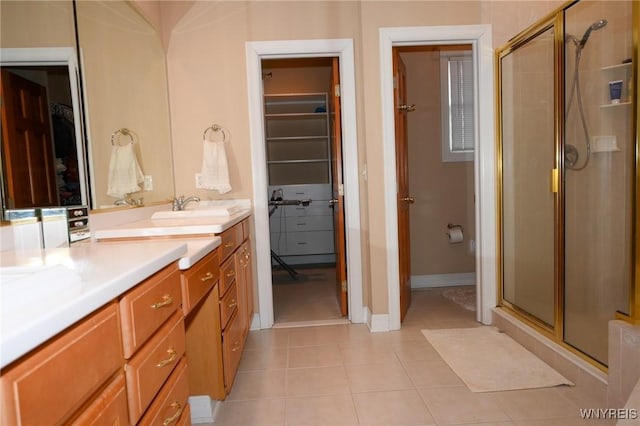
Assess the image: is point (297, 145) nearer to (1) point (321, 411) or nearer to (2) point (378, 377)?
(2) point (378, 377)

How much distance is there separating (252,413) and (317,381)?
0.42 metres

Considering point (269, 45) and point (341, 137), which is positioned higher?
point (269, 45)

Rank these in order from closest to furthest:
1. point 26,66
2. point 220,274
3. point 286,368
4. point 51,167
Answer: point 26,66 → point 51,167 → point 220,274 → point 286,368

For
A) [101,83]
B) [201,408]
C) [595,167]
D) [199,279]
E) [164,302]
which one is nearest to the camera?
[164,302]

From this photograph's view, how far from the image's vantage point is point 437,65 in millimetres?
3900

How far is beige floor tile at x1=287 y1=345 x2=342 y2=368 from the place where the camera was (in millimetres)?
2438

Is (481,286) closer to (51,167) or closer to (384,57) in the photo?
(384,57)

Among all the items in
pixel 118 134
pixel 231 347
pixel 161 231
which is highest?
pixel 118 134

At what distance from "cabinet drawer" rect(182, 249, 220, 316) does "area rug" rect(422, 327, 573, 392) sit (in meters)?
1.42

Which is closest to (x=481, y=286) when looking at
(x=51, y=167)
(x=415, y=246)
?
(x=415, y=246)

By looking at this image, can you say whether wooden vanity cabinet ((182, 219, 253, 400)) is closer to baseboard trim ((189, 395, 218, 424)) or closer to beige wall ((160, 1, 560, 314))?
baseboard trim ((189, 395, 218, 424))

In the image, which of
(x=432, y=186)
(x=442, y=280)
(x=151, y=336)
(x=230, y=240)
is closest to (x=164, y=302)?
(x=151, y=336)

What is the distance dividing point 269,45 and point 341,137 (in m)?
0.84

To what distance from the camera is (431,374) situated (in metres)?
2.24
